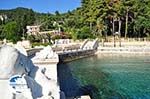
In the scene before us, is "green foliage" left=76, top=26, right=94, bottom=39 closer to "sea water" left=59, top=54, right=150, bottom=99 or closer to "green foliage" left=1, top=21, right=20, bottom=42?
"green foliage" left=1, top=21, right=20, bottom=42

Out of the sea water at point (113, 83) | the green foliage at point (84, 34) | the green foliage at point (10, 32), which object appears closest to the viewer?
the sea water at point (113, 83)

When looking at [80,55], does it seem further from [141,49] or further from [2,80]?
[2,80]

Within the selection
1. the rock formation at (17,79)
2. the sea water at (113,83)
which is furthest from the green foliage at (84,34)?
the rock formation at (17,79)

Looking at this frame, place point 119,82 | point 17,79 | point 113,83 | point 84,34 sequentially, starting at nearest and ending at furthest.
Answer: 1. point 17,79
2. point 113,83
3. point 119,82
4. point 84,34

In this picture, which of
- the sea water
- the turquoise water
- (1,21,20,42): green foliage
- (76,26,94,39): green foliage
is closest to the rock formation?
the sea water

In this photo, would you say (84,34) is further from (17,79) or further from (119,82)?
(17,79)

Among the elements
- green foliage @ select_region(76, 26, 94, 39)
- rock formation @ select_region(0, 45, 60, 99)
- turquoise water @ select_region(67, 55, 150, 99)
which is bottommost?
turquoise water @ select_region(67, 55, 150, 99)

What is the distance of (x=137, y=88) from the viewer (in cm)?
2103

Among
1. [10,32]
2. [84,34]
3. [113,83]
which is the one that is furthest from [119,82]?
[10,32]

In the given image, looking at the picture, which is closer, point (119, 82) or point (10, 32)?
point (119, 82)

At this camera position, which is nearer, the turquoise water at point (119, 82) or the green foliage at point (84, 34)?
the turquoise water at point (119, 82)

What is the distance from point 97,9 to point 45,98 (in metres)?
53.6

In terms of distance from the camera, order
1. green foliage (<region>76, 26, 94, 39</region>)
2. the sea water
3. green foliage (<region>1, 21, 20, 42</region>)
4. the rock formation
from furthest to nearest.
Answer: green foliage (<region>1, 21, 20, 42</region>), green foliage (<region>76, 26, 94, 39</region>), the sea water, the rock formation

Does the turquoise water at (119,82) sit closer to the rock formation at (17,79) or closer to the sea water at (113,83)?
the sea water at (113,83)
